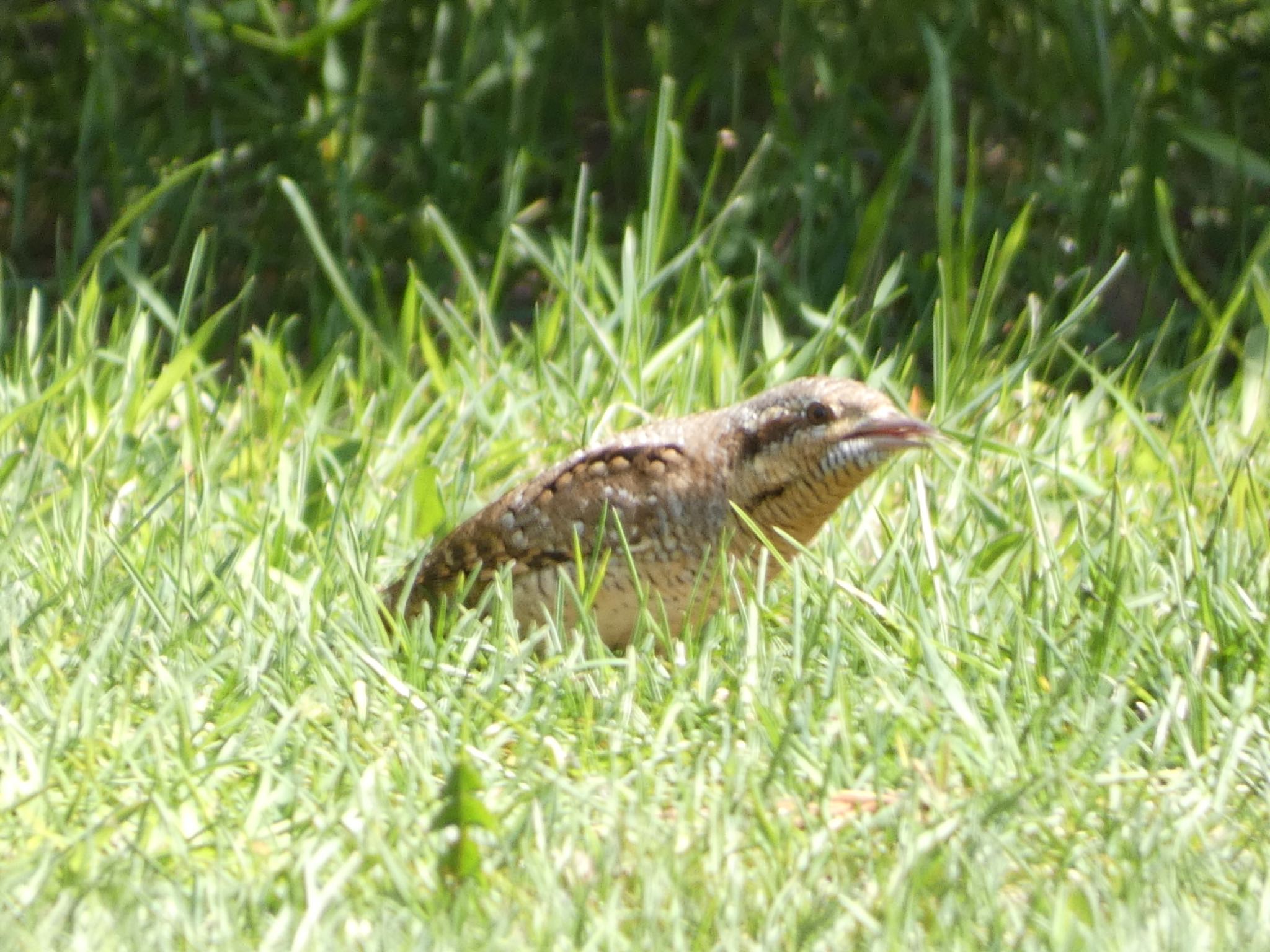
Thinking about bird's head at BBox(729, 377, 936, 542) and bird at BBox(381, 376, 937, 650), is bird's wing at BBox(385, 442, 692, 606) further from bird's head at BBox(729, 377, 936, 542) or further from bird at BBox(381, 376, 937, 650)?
bird's head at BBox(729, 377, 936, 542)

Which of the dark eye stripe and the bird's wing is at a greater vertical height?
the dark eye stripe

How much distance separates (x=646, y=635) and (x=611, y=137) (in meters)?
2.96

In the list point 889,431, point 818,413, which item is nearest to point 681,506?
point 818,413

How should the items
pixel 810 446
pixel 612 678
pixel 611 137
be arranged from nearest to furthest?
pixel 612 678, pixel 810 446, pixel 611 137

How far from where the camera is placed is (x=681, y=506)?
12.2 ft

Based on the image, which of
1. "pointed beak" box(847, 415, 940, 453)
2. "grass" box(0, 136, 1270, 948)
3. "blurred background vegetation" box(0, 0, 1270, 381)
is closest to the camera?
"grass" box(0, 136, 1270, 948)

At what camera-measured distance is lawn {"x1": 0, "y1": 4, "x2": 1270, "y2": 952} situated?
8.77 ft

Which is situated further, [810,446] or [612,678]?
[810,446]

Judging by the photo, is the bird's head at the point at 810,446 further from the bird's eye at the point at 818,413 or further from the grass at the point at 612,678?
the grass at the point at 612,678

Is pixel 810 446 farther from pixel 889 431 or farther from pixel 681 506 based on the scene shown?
pixel 681 506

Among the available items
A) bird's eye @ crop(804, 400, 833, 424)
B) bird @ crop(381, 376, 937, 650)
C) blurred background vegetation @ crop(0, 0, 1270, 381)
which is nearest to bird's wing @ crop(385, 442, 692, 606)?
bird @ crop(381, 376, 937, 650)

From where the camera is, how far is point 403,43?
618cm

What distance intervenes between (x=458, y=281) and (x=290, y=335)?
0.60m

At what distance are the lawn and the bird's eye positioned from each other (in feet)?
0.91
